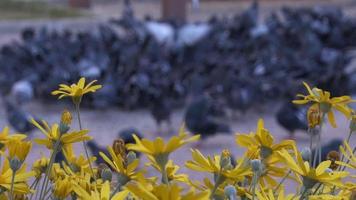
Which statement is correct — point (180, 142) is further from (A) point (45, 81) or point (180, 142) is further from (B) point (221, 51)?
(B) point (221, 51)

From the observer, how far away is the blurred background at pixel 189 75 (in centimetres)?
623

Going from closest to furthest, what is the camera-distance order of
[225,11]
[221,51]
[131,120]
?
[131,120]
[221,51]
[225,11]

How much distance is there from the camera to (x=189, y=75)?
755 centimetres

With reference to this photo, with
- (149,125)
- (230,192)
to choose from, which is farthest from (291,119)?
(230,192)

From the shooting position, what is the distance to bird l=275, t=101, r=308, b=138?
19.3 ft

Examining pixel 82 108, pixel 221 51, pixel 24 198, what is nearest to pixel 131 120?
pixel 82 108

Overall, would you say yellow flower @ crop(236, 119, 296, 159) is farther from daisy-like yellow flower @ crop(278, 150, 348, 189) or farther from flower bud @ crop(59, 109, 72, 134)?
flower bud @ crop(59, 109, 72, 134)

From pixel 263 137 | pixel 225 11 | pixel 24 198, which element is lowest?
pixel 225 11

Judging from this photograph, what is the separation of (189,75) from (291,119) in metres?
1.84

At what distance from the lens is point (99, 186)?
4.81 ft

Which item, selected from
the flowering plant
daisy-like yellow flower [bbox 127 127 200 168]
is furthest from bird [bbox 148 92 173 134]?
daisy-like yellow flower [bbox 127 127 200 168]

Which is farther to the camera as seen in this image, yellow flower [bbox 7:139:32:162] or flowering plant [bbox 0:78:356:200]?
yellow flower [bbox 7:139:32:162]

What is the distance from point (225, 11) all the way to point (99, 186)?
1870 centimetres

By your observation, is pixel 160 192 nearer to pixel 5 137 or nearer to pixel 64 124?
pixel 64 124
